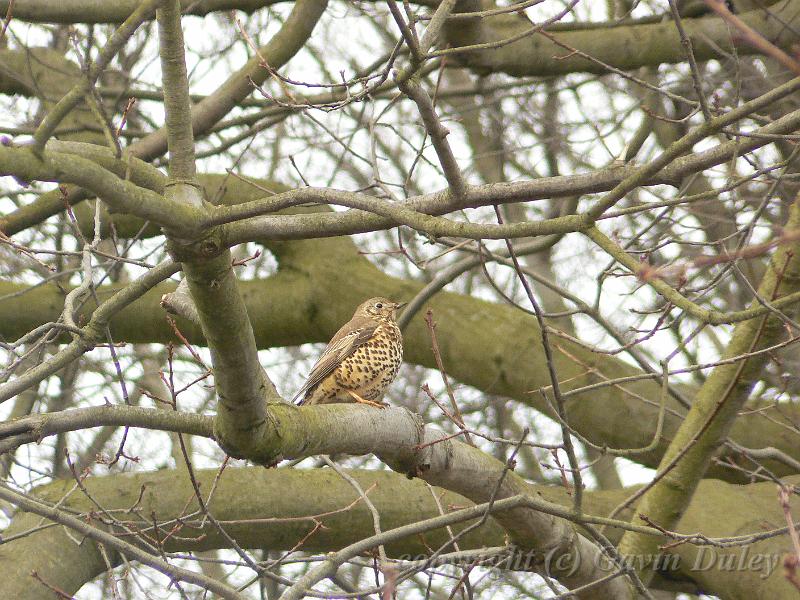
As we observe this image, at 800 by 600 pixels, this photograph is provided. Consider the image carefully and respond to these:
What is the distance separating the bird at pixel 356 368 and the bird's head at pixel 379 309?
0.23 m

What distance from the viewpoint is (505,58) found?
21.8 feet

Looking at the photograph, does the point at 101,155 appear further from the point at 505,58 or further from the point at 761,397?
the point at 761,397

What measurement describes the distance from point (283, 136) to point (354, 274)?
3.76 metres

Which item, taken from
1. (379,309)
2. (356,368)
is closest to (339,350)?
(356,368)

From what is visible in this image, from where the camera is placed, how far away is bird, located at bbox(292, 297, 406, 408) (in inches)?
207

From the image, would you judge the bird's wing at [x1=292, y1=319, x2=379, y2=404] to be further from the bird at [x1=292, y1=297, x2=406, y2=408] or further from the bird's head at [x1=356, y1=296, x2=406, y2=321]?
the bird's head at [x1=356, y1=296, x2=406, y2=321]

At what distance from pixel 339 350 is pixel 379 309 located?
0.68m

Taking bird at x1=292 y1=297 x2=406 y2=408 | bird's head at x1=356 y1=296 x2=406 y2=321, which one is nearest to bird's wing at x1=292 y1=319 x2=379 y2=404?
bird at x1=292 y1=297 x2=406 y2=408

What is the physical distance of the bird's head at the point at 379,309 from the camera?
19.3 ft

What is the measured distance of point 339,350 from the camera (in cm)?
534

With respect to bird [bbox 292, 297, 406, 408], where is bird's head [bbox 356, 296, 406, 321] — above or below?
above

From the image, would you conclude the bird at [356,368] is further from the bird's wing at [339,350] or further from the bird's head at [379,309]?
the bird's head at [379,309]

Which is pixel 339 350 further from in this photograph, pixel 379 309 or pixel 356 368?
pixel 379 309

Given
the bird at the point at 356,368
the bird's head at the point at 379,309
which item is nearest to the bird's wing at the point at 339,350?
the bird at the point at 356,368
